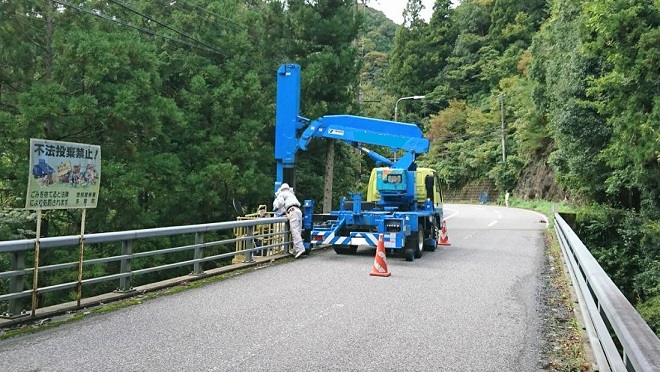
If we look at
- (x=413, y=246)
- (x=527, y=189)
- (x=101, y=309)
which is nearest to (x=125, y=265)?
(x=101, y=309)

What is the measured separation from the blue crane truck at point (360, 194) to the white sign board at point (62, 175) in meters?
6.69

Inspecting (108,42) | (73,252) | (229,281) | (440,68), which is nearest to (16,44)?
(108,42)

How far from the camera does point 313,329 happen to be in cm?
639

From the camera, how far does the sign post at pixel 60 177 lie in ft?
20.5

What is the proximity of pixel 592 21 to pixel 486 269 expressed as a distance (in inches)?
375

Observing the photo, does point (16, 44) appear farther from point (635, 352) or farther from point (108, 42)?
point (635, 352)

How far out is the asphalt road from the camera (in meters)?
5.18

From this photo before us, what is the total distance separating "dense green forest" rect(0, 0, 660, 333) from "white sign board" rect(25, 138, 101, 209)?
6166mm

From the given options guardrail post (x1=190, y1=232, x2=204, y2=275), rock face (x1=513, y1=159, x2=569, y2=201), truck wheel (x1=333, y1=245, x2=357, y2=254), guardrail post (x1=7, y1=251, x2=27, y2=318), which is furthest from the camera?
rock face (x1=513, y1=159, x2=569, y2=201)

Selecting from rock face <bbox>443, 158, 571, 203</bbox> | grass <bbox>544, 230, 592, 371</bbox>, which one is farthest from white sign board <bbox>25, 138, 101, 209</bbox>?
rock face <bbox>443, 158, 571, 203</bbox>

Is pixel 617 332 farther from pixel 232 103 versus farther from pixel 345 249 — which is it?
pixel 232 103

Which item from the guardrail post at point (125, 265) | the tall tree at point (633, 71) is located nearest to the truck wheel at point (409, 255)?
the guardrail post at point (125, 265)

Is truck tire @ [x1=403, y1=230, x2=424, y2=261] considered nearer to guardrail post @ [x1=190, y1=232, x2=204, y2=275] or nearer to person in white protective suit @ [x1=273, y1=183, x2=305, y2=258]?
person in white protective suit @ [x1=273, y1=183, x2=305, y2=258]

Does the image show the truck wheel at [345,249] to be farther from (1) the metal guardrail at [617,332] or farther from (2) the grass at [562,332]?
(1) the metal guardrail at [617,332]
